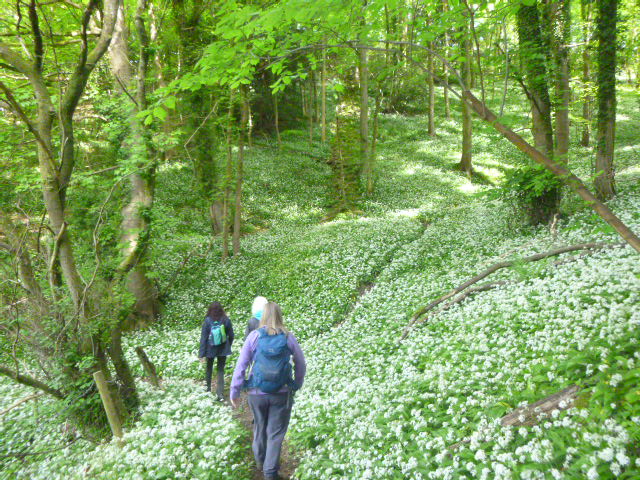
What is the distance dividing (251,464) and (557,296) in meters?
5.72

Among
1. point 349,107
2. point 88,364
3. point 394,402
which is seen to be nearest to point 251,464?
point 394,402

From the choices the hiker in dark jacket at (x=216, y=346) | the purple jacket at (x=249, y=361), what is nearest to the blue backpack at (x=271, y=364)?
the purple jacket at (x=249, y=361)

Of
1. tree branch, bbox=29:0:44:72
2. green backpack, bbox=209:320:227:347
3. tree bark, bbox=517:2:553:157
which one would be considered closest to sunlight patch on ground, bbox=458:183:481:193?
tree bark, bbox=517:2:553:157

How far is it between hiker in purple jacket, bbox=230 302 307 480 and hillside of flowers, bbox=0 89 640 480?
611mm

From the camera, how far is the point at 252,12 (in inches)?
148

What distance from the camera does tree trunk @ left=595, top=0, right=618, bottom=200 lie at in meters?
10.2

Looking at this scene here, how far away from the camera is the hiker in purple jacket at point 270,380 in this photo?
15.9 ft

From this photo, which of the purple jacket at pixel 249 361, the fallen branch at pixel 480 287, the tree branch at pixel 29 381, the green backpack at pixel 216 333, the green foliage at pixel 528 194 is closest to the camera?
the tree branch at pixel 29 381

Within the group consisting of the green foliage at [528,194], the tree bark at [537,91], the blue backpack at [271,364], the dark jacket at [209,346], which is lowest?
the dark jacket at [209,346]

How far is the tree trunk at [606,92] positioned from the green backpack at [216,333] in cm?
1045

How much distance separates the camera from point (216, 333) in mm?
7957

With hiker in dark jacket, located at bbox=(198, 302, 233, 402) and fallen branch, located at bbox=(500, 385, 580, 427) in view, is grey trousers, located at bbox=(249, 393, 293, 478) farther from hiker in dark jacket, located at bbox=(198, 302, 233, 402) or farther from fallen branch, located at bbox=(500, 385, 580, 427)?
hiker in dark jacket, located at bbox=(198, 302, 233, 402)

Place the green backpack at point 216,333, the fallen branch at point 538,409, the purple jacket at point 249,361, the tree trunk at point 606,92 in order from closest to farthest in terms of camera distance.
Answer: the fallen branch at point 538,409 → the purple jacket at point 249,361 → the green backpack at point 216,333 → the tree trunk at point 606,92

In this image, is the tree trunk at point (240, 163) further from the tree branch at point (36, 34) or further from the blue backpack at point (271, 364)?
the blue backpack at point (271, 364)
